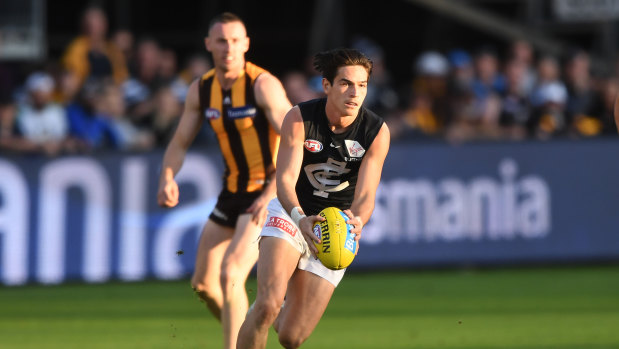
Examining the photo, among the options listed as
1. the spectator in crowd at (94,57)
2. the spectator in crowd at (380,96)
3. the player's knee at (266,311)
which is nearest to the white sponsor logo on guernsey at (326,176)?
the player's knee at (266,311)

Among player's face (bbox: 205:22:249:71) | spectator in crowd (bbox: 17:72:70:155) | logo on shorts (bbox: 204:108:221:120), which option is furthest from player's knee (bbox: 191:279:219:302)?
spectator in crowd (bbox: 17:72:70:155)

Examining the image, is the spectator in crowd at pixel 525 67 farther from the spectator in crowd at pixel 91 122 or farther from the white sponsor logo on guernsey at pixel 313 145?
the white sponsor logo on guernsey at pixel 313 145

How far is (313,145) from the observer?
7934 mm

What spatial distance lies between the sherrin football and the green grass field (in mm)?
3027

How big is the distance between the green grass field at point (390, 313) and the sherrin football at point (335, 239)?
303cm

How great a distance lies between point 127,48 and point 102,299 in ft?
16.0

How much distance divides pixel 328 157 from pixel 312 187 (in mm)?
326

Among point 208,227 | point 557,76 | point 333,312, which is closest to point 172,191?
point 208,227

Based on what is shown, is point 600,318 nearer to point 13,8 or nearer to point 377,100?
point 377,100

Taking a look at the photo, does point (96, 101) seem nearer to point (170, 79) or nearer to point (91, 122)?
point (91, 122)

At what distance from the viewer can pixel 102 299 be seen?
1440cm

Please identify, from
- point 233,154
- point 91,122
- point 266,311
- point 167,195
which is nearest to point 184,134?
→ point 233,154

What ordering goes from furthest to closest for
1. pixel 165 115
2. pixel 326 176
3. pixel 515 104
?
pixel 515 104 < pixel 165 115 < pixel 326 176

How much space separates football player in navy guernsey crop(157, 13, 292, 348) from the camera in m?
9.12
